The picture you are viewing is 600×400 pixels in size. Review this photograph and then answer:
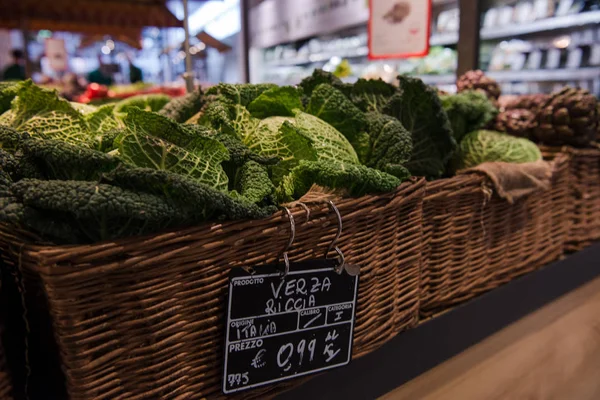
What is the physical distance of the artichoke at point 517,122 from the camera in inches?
64.4

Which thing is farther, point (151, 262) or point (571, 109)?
point (571, 109)

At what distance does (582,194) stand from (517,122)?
32 cm

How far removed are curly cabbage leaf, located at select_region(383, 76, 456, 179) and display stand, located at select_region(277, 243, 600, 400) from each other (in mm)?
377

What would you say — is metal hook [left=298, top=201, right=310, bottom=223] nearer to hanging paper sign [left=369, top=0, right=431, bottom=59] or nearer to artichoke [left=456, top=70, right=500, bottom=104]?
artichoke [left=456, top=70, right=500, bottom=104]

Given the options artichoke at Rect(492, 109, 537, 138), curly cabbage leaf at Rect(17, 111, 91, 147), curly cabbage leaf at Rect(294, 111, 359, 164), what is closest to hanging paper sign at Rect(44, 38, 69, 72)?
curly cabbage leaf at Rect(17, 111, 91, 147)

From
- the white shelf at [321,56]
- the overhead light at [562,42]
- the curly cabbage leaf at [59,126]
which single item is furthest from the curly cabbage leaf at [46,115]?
the white shelf at [321,56]

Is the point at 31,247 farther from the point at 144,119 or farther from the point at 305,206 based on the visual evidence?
the point at 305,206

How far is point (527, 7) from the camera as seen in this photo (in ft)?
11.6

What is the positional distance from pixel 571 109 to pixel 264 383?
132cm

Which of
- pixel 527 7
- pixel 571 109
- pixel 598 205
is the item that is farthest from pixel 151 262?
pixel 527 7

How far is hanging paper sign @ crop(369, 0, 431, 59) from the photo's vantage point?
2516 millimetres

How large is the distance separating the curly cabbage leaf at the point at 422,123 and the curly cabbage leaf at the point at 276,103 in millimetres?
252

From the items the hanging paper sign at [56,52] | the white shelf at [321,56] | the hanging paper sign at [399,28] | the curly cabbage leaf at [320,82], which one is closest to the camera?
the curly cabbage leaf at [320,82]

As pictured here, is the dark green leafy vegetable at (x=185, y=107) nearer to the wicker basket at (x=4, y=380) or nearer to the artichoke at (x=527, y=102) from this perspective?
the wicker basket at (x=4, y=380)
